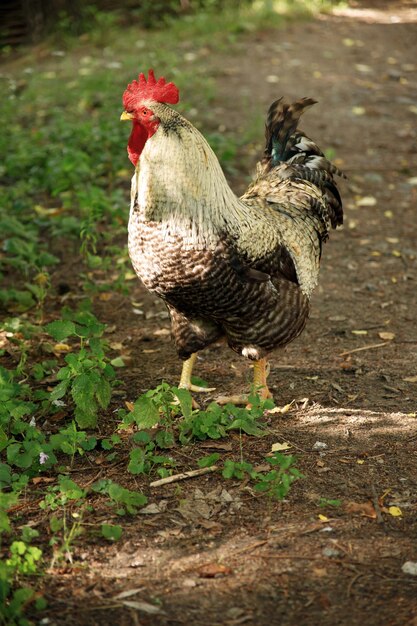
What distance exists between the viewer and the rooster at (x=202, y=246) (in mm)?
3998

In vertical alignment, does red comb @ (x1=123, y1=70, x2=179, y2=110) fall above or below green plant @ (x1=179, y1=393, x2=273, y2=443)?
above

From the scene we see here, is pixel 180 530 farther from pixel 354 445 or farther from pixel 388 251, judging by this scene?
pixel 388 251

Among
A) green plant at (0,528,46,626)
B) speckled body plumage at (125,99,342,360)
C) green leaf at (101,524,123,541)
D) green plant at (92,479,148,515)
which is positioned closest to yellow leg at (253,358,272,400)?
speckled body plumage at (125,99,342,360)

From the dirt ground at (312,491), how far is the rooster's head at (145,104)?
1663 millimetres

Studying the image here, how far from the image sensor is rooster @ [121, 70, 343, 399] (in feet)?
13.1

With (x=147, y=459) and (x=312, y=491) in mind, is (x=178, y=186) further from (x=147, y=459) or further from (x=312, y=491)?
(x=312, y=491)

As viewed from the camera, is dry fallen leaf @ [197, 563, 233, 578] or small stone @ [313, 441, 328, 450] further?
small stone @ [313, 441, 328, 450]

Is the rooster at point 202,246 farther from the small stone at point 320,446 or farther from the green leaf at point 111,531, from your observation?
the green leaf at point 111,531

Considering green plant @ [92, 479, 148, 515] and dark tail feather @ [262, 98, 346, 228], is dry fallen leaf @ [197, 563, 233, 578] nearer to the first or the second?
green plant @ [92, 479, 148, 515]

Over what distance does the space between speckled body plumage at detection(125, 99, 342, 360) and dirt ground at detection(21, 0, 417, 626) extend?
62 centimetres

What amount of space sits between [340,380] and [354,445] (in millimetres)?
908

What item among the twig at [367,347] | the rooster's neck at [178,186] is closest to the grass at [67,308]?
the rooster's neck at [178,186]

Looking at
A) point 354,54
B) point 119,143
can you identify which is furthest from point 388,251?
point 354,54

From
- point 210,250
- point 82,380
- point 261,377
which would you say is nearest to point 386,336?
point 261,377
